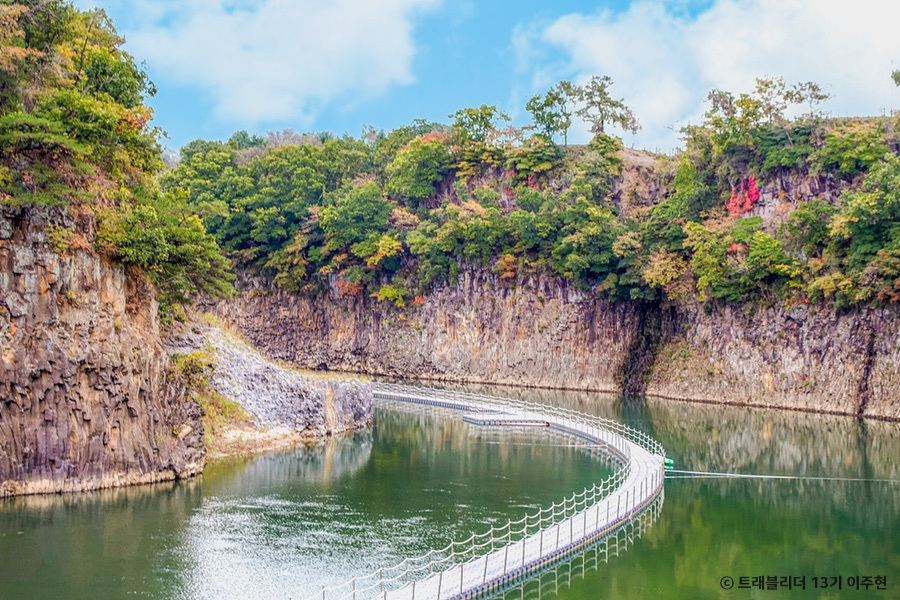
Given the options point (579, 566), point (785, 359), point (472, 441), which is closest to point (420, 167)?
point (785, 359)

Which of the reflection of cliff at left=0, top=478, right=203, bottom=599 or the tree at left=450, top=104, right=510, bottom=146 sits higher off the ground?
the tree at left=450, top=104, right=510, bottom=146

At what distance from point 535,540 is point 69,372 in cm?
1605

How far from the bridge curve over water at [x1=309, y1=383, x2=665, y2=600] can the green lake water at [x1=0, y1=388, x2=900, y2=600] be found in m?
0.68

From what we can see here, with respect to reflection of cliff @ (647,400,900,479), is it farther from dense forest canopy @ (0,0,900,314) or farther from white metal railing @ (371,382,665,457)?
dense forest canopy @ (0,0,900,314)

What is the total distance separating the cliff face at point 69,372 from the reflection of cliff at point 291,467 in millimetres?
2649

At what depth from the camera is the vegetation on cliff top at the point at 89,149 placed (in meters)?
31.4

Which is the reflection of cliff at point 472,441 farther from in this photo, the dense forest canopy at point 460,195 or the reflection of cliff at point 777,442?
the dense forest canopy at point 460,195

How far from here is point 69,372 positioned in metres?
31.3

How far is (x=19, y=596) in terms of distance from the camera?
22.5m

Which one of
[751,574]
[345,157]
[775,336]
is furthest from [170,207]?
[345,157]

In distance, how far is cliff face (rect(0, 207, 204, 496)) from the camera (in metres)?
30.5

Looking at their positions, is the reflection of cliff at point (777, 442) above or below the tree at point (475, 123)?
below

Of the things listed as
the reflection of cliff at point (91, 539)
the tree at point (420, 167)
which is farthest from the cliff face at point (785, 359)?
the reflection of cliff at point (91, 539)

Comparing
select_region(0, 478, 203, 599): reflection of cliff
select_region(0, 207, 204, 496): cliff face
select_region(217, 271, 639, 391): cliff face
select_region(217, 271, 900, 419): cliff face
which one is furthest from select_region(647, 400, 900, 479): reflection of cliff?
select_region(0, 207, 204, 496): cliff face
